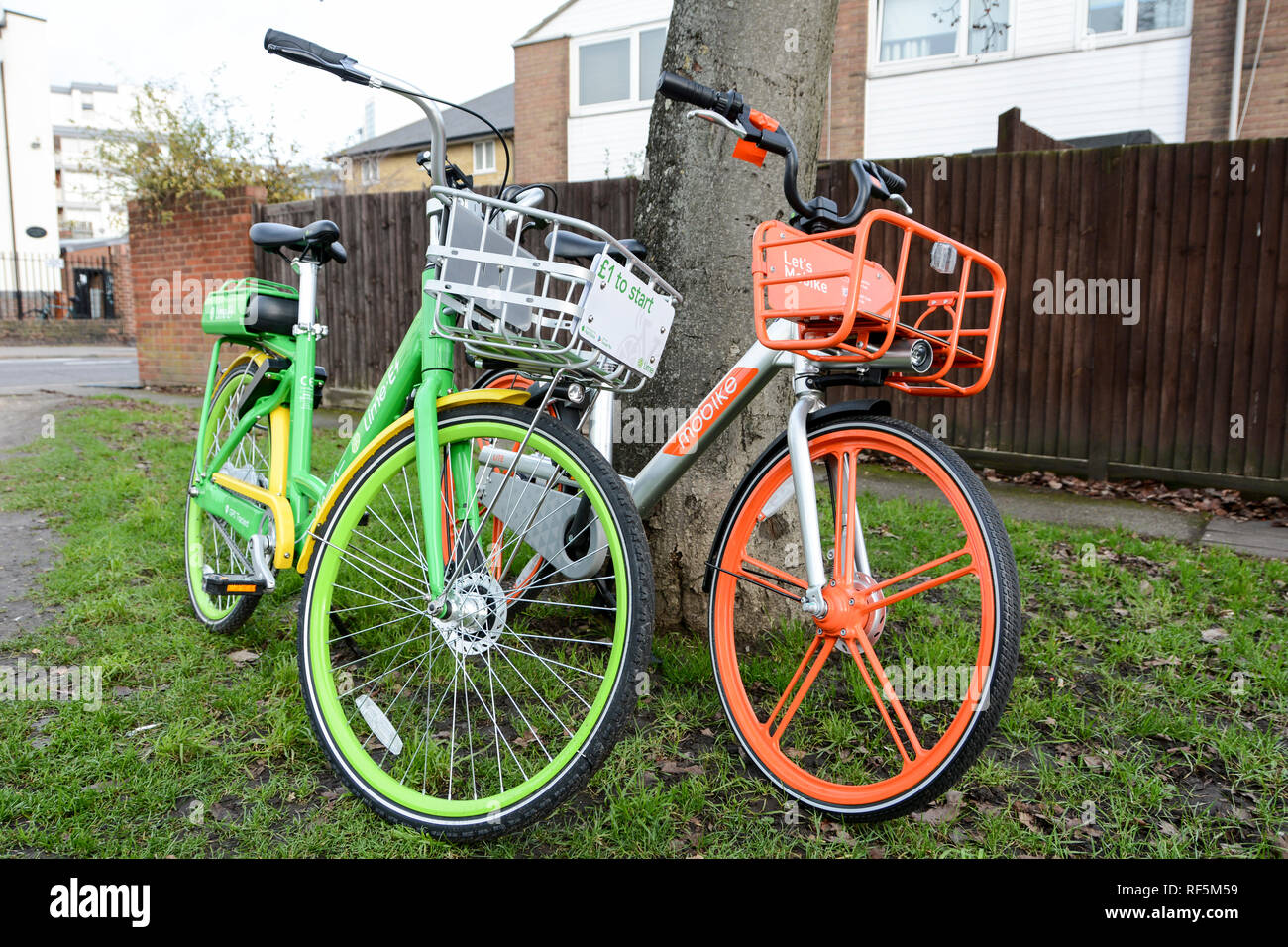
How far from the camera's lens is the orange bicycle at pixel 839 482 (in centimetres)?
193

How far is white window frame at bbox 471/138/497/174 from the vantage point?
24.0 meters

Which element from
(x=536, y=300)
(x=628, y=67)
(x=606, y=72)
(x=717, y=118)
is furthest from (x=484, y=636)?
(x=606, y=72)

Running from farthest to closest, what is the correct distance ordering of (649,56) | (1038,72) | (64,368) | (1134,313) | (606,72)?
(606,72), (649,56), (64,368), (1038,72), (1134,313)

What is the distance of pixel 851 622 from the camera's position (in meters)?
2.14

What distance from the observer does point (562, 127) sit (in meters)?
18.3

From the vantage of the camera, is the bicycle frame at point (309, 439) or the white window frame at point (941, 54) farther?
the white window frame at point (941, 54)

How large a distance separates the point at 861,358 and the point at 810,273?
23 centimetres

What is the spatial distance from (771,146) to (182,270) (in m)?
9.98

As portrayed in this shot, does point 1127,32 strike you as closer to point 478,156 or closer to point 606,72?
point 606,72

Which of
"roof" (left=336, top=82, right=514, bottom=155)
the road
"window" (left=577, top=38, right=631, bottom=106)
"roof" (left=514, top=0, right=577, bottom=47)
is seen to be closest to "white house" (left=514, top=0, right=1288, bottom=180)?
"window" (left=577, top=38, right=631, bottom=106)

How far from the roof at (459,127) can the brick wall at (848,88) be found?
8837 mm

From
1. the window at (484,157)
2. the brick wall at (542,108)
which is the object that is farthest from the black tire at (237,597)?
the window at (484,157)

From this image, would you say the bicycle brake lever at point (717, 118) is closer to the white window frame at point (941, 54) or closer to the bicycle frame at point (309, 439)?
the bicycle frame at point (309, 439)
